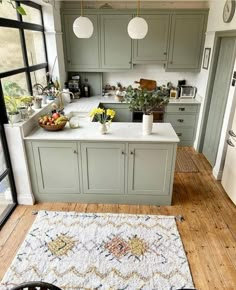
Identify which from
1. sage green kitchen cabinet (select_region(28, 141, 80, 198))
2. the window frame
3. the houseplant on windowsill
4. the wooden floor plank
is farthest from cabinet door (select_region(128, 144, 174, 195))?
the window frame

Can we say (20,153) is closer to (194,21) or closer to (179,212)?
(179,212)

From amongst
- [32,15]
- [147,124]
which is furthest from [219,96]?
[32,15]

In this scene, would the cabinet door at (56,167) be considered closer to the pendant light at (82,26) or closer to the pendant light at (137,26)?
the pendant light at (82,26)

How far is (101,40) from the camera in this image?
4.05 meters

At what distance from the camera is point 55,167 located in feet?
8.93

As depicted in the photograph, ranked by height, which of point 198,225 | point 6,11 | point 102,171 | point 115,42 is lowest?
point 198,225

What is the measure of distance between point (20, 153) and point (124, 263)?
1.65 m

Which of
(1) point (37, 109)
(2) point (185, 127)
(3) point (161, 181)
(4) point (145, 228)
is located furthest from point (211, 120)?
(1) point (37, 109)

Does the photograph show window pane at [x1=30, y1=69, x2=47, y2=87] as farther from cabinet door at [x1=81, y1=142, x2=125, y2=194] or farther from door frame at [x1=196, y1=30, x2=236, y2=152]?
door frame at [x1=196, y1=30, x2=236, y2=152]

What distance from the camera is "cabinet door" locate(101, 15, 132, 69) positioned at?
393 cm

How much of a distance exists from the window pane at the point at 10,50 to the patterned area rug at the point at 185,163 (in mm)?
2829

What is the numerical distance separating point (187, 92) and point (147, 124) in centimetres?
231

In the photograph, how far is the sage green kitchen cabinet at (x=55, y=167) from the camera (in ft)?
8.59

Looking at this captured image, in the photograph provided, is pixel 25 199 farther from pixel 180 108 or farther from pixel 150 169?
pixel 180 108
